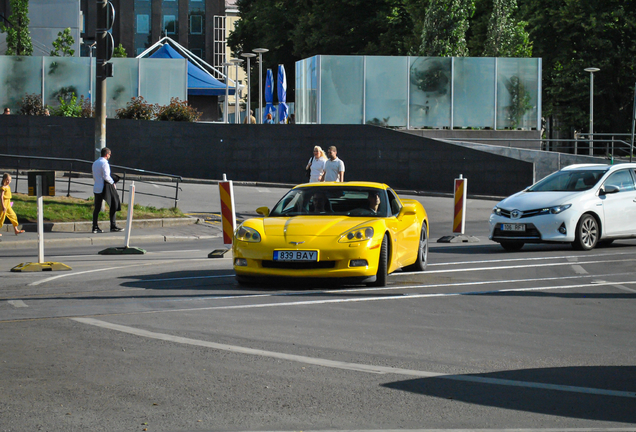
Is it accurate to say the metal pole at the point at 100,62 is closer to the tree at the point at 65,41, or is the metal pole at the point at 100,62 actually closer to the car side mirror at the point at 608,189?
the car side mirror at the point at 608,189

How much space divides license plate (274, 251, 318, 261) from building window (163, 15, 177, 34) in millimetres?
81708

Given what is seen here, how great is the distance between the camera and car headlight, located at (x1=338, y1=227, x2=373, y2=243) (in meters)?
10.3

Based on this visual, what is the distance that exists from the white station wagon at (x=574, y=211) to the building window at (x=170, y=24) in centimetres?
7662

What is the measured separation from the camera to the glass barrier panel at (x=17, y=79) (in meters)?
33.2

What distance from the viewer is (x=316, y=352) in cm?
680

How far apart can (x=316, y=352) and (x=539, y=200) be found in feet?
32.0

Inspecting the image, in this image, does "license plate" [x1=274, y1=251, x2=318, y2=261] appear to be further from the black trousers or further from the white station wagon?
the black trousers

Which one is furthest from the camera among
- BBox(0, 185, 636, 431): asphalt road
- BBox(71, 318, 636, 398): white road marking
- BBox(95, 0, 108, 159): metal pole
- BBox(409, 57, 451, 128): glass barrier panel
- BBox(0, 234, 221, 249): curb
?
BBox(409, 57, 451, 128): glass barrier panel

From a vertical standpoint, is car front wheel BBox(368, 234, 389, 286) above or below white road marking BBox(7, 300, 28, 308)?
above

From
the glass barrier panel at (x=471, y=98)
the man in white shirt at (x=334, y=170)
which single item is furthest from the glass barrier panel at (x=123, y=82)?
the man in white shirt at (x=334, y=170)

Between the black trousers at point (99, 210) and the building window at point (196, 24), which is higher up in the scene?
the building window at point (196, 24)

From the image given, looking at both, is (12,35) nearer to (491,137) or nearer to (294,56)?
(294,56)

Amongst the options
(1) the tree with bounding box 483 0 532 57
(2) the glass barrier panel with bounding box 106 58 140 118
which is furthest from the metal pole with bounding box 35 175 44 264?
(1) the tree with bounding box 483 0 532 57

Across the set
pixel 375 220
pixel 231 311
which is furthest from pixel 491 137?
pixel 231 311
